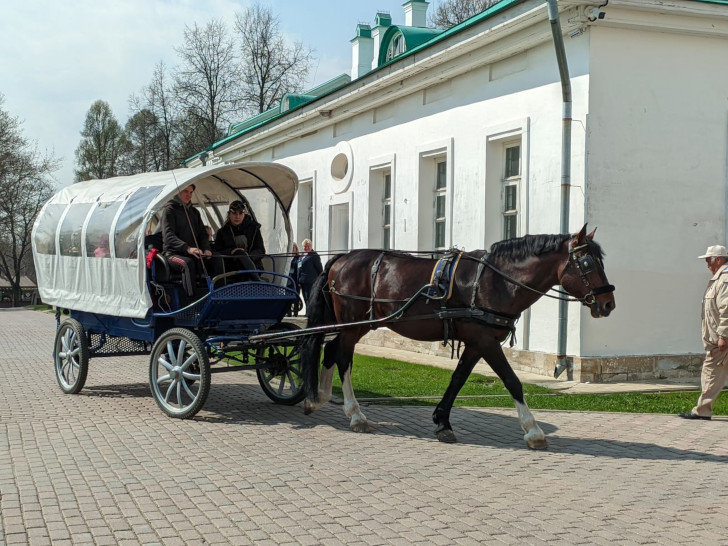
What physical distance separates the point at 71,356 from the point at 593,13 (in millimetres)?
8537

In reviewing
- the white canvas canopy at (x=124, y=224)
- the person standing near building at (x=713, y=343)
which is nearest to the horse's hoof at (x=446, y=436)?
the person standing near building at (x=713, y=343)

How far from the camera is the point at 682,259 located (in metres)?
13.2

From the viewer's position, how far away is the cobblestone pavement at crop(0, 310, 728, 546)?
17.8 ft

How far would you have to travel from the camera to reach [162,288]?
9.68 metres

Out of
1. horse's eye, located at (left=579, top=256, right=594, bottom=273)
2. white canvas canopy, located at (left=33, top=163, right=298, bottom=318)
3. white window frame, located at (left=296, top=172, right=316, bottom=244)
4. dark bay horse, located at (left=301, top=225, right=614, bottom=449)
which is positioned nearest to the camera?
horse's eye, located at (left=579, top=256, right=594, bottom=273)

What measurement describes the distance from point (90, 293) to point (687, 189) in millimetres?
8702

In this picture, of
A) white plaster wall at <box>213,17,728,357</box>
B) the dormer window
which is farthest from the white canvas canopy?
the dormer window

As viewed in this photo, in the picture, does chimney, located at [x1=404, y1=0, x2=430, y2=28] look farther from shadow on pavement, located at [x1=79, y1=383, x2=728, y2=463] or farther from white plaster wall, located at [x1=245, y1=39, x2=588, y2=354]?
shadow on pavement, located at [x1=79, y1=383, x2=728, y2=463]

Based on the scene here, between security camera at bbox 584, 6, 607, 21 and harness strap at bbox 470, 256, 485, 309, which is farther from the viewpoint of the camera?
security camera at bbox 584, 6, 607, 21

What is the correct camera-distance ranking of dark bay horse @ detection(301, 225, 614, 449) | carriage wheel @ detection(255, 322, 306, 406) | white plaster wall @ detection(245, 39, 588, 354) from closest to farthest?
dark bay horse @ detection(301, 225, 614, 449)
carriage wheel @ detection(255, 322, 306, 406)
white plaster wall @ detection(245, 39, 588, 354)

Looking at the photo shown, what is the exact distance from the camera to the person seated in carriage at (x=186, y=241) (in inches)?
379

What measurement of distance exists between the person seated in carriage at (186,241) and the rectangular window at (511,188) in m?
6.05

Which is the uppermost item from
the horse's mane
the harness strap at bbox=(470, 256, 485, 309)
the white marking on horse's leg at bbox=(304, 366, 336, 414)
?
the horse's mane

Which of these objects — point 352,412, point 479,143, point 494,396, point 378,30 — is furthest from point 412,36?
point 352,412
